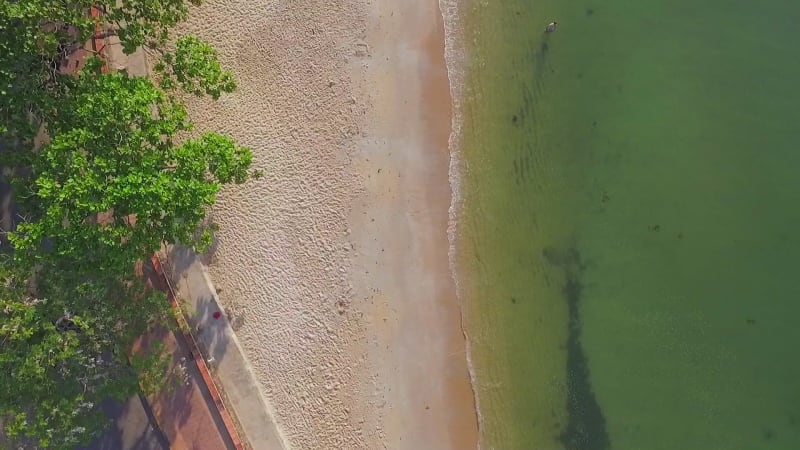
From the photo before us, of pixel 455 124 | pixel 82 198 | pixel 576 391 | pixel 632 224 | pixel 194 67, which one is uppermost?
pixel 194 67

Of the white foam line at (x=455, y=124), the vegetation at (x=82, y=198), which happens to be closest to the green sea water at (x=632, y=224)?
the white foam line at (x=455, y=124)

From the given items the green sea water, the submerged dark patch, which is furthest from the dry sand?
the submerged dark patch

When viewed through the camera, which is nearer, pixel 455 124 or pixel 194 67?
pixel 194 67

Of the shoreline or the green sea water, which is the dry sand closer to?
the shoreline

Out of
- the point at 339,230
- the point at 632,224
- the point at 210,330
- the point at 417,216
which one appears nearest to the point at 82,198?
the point at 210,330

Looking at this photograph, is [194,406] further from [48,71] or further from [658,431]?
[658,431]

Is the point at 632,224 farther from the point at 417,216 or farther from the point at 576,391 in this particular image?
the point at 417,216

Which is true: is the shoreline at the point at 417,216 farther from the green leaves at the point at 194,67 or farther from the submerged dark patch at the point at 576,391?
the green leaves at the point at 194,67
